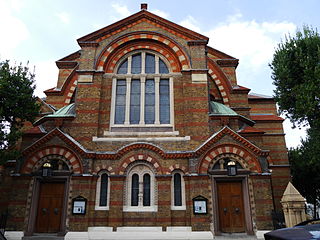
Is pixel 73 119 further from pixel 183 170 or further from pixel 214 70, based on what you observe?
pixel 214 70

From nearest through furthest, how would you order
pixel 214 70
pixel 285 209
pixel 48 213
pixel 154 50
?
pixel 285 209 → pixel 48 213 → pixel 154 50 → pixel 214 70

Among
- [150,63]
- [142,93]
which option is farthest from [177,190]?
[150,63]

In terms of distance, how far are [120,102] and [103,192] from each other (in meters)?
5.23

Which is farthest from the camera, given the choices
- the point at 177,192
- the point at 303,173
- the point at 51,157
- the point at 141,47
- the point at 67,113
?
the point at 303,173

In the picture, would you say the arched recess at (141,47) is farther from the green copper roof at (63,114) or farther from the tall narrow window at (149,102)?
the green copper roof at (63,114)

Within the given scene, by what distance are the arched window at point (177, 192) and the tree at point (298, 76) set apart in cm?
729

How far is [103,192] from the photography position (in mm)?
15352

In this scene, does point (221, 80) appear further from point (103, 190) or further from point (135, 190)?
point (103, 190)

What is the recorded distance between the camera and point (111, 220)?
14656 mm

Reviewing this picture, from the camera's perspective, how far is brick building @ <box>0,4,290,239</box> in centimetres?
1470

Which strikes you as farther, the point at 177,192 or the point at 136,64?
the point at 136,64

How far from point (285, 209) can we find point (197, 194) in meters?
4.13

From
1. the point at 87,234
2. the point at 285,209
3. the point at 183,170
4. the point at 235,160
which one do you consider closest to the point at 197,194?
the point at 183,170

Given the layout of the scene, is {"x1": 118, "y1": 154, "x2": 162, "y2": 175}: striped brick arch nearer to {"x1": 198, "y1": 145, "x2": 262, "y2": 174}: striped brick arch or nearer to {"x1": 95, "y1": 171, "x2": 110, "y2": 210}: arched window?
{"x1": 95, "y1": 171, "x2": 110, "y2": 210}: arched window
